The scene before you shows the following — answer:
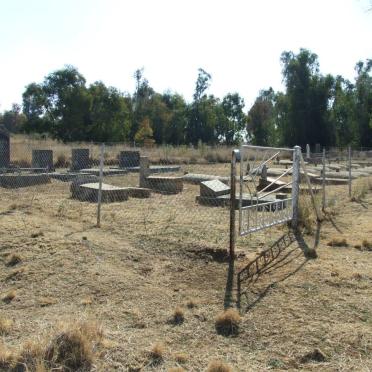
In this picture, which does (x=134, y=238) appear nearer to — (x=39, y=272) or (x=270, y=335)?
(x=39, y=272)

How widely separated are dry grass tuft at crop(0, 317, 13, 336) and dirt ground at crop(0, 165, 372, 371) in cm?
5

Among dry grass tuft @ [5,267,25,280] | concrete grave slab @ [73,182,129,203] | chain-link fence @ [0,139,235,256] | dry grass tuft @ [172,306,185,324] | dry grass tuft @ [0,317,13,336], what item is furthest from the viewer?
concrete grave slab @ [73,182,129,203]

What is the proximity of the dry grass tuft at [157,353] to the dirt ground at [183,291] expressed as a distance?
2.2 inches

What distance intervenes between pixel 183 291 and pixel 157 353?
5.21 feet

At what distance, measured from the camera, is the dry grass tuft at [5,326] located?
4.45 m

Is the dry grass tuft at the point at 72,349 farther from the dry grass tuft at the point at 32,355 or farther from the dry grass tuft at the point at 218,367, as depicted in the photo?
the dry grass tuft at the point at 218,367

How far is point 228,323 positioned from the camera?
460 cm

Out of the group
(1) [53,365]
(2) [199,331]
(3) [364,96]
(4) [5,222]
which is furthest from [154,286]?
(3) [364,96]

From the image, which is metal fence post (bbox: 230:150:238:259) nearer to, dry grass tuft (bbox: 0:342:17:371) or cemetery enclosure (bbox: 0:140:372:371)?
cemetery enclosure (bbox: 0:140:372:371)

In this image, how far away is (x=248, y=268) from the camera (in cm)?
624

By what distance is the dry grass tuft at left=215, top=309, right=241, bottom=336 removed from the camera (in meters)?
4.51

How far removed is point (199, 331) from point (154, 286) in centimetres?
127

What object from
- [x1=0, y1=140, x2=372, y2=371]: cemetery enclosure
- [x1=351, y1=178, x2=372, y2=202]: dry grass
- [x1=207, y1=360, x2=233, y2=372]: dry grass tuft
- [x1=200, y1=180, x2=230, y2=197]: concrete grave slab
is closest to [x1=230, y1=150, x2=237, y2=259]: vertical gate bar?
[x1=0, y1=140, x2=372, y2=371]: cemetery enclosure

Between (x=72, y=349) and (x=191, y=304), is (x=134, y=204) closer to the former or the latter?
(x=191, y=304)
